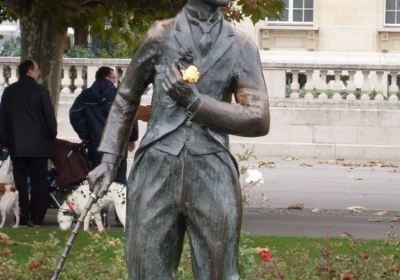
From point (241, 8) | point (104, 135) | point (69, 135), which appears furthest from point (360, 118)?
point (104, 135)

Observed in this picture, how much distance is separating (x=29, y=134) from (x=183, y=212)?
8.59 m

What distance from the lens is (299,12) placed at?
33.8m

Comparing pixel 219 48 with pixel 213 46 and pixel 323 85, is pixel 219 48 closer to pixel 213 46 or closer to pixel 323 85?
pixel 213 46

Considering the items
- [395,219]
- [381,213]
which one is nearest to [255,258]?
[395,219]

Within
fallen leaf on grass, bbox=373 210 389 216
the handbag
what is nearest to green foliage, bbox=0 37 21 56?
fallen leaf on grass, bbox=373 210 389 216

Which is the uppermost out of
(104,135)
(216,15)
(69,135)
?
(216,15)

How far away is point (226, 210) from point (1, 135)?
29.6 ft

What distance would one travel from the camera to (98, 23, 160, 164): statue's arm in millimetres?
6453

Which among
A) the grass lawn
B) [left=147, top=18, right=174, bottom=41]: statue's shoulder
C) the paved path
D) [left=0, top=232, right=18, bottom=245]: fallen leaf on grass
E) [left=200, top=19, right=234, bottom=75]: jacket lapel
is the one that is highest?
[left=147, top=18, right=174, bottom=41]: statue's shoulder

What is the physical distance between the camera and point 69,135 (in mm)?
26250

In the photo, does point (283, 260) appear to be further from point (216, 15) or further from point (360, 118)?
point (360, 118)

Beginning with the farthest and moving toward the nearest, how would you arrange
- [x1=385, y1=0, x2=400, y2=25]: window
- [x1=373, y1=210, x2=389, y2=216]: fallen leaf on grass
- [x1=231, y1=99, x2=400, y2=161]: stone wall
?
[x1=385, y1=0, x2=400, y2=25]: window < [x1=231, y1=99, x2=400, y2=161]: stone wall < [x1=373, y1=210, x2=389, y2=216]: fallen leaf on grass

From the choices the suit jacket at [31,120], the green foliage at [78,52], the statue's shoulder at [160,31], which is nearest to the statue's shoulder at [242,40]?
the statue's shoulder at [160,31]

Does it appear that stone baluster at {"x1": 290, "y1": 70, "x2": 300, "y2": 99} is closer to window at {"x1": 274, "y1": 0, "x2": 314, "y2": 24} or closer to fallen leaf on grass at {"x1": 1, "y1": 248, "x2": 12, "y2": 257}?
window at {"x1": 274, "y1": 0, "x2": 314, "y2": 24}
